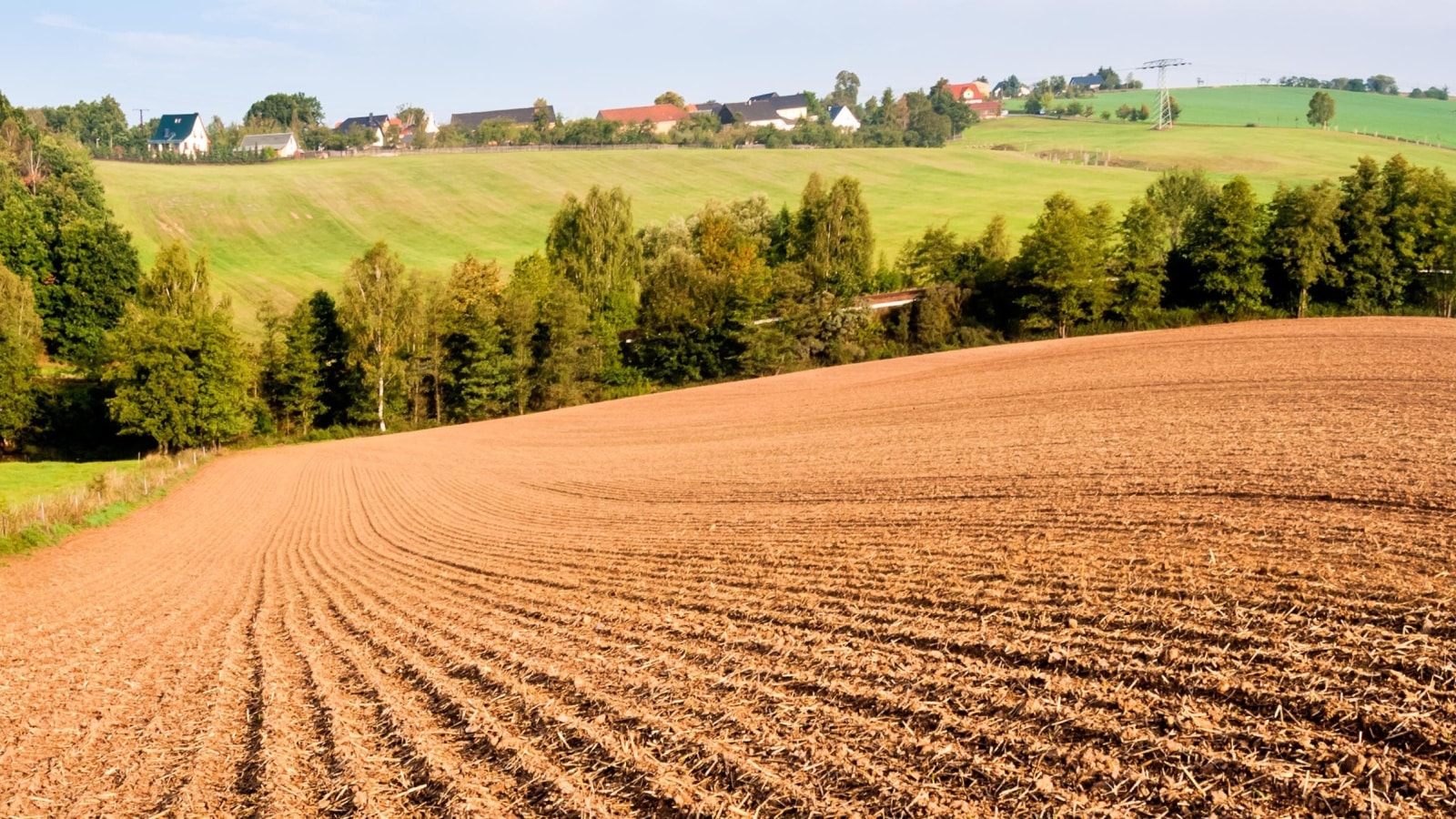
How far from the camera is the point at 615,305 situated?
69000 millimetres

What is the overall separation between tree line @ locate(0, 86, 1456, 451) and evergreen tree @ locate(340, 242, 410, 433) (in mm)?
141

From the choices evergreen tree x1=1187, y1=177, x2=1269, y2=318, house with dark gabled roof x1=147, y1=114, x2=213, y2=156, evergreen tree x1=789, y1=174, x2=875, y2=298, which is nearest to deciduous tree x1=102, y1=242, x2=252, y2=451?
evergreen tree x1=789, y1=174, x2=875, y2=298

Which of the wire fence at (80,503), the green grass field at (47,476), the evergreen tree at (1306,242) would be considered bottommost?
the green grass field at (47,476)

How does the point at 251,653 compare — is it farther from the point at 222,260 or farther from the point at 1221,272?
the point at 222,260

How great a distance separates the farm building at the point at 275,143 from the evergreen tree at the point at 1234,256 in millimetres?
150589

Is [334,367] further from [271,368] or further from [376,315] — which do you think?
[376,315]

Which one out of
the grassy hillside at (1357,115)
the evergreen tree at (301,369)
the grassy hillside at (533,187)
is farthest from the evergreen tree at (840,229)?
the grassy hillside at (1357,115)

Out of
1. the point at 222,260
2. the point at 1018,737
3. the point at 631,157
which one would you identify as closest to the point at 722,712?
the point at 1018,737

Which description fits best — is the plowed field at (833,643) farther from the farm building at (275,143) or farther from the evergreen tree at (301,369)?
the farm building at (275,143)

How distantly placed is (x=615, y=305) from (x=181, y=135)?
15973 cm

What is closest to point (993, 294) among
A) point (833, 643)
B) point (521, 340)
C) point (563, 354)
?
point (563, 354)

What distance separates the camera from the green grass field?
3997 centimetres

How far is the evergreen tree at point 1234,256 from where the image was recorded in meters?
60.4

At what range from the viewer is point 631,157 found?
13900 centimetres
